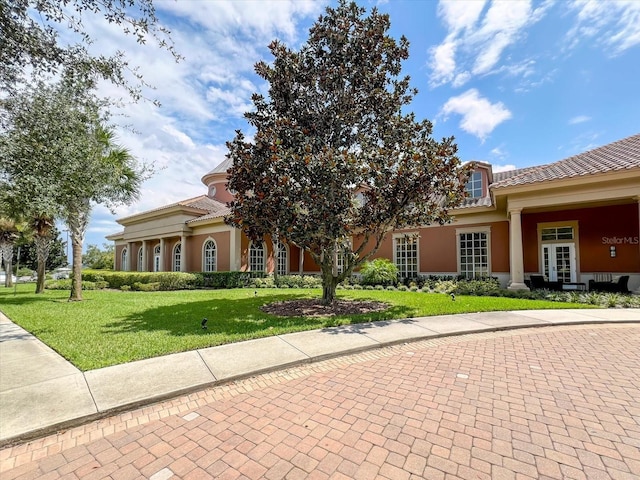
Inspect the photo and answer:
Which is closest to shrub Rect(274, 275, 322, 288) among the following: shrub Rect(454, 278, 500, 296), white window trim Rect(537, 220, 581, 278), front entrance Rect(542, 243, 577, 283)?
shrub Rect(454, 278, 500, 296)

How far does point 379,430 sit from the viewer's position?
2988mm

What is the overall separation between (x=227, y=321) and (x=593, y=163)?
606 inches

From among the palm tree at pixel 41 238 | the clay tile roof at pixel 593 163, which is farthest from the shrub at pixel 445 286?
the palm tree at pixel 41 238

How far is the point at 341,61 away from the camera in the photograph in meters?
9.26

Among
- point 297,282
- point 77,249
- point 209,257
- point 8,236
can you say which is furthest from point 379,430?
point 8,236

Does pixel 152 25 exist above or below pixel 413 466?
above

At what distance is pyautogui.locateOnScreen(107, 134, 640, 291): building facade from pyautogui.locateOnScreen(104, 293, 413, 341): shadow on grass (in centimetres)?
255

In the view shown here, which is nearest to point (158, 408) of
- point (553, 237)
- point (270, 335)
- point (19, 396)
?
point (19, 396)

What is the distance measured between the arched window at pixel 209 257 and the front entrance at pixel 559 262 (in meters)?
19.2

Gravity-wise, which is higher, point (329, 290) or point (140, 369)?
point (329, 290)

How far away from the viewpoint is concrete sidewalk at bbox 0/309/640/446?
3350mm

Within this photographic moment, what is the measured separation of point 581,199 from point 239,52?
1330cm

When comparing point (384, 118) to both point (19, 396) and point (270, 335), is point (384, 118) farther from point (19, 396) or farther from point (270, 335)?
point (19, 396)

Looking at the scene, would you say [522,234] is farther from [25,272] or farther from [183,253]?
[25,272]
